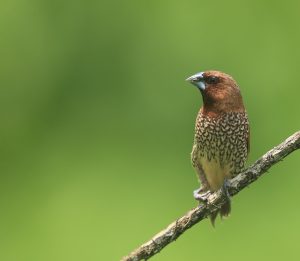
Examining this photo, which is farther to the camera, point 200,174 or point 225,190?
point 200,174

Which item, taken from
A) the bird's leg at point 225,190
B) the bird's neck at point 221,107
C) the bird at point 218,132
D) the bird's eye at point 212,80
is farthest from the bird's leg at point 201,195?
the bird's eye at point 212,80

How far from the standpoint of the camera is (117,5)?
441 inches

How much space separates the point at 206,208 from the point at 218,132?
2.69 ft

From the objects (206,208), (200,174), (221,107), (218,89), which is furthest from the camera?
(200,174)

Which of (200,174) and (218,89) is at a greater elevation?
(218,89)

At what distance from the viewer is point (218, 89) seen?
6.29 meters

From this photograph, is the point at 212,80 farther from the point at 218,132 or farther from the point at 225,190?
the point at 225,190

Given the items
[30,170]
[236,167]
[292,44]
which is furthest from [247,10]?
[236,167]

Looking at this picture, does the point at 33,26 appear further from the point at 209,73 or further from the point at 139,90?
the point at 209,73

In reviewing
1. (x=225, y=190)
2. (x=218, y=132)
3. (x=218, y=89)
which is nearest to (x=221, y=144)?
(x=218, y=132)

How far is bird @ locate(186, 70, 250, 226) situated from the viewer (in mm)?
6316

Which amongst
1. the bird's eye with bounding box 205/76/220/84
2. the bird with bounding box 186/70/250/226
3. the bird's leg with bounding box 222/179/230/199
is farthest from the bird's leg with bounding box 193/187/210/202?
the bird's eye with bounding box 205/76/220/84

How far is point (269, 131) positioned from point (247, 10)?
163 cm

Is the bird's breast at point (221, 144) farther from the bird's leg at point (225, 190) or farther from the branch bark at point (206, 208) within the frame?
the branch bark at point (206, 208)
